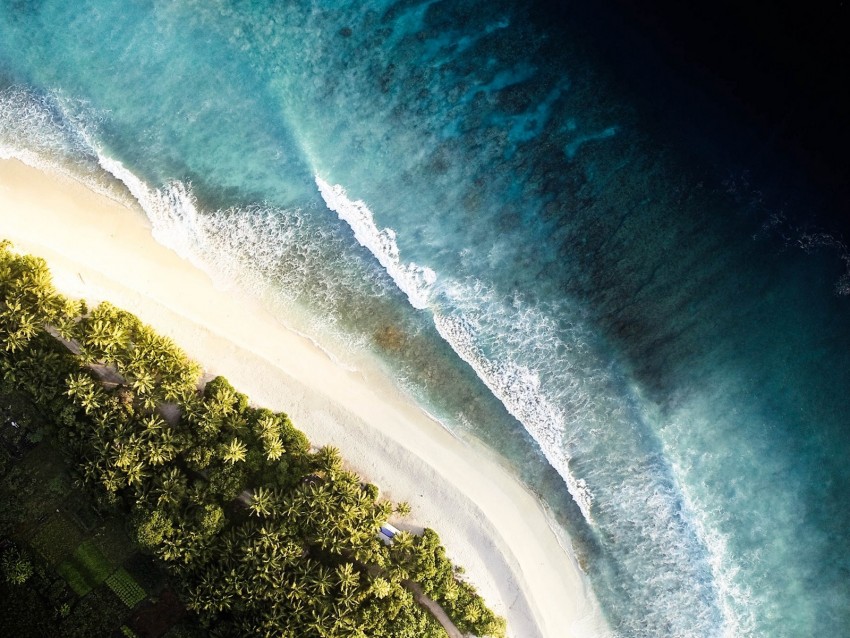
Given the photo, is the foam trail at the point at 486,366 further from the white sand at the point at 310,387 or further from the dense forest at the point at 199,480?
the dense forest at the point at 199,480

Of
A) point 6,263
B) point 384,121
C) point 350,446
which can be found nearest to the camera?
point 6,263

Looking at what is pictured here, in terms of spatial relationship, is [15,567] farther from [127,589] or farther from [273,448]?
[273,448]

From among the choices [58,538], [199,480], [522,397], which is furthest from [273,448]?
[522,397]

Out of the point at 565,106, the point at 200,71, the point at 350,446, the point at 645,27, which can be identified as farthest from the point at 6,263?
the point at 645,27

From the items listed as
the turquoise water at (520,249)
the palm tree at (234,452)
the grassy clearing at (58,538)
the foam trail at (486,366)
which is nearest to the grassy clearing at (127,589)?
the grassy clearing at (58,538)

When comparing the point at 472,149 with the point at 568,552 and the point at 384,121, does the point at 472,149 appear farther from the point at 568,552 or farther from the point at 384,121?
the point at 568,552

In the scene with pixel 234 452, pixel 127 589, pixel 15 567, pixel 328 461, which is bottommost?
pixel 15 567

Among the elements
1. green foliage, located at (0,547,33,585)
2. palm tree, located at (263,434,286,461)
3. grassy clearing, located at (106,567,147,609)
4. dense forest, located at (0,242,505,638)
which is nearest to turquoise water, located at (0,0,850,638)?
palm tree, located at (263,434,286,461)
